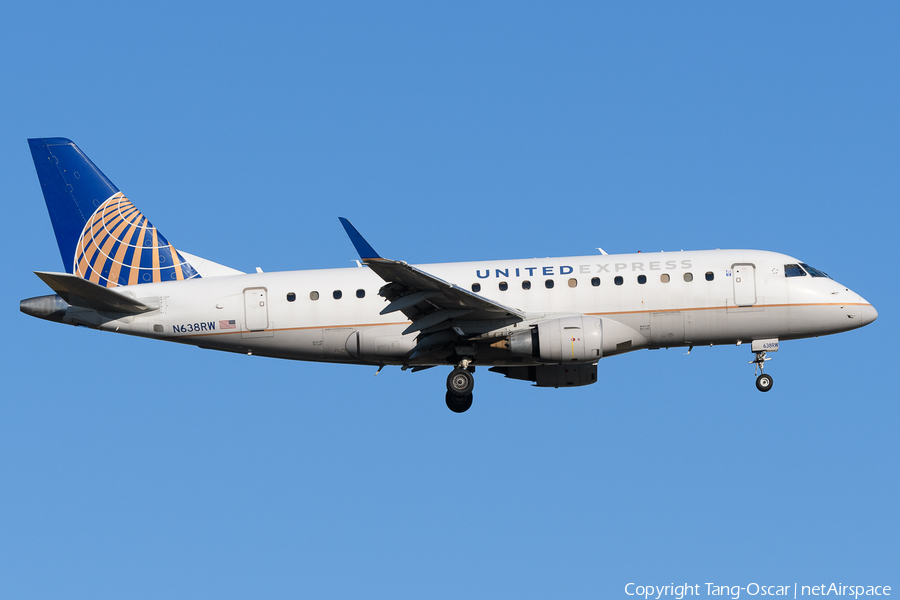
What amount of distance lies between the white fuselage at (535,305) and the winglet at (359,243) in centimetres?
429

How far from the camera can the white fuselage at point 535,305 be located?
28891 mm

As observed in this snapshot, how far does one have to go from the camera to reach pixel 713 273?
1148 inches

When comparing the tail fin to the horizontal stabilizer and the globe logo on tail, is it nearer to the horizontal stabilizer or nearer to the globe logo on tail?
the globe logo on tail

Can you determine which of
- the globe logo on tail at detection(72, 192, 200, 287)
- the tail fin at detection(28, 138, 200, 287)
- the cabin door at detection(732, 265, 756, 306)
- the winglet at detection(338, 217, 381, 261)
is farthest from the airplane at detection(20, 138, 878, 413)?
the winglet at detection(338, 217, 381, 261)

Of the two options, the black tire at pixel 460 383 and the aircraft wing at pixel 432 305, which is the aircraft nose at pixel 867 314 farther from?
the black tire at pixel 460 383

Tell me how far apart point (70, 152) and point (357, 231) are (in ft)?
42.6

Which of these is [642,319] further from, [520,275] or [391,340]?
[391,340]

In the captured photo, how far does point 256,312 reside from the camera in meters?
29.7

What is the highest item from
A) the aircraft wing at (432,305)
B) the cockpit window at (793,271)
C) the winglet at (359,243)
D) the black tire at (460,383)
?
the winglet at (359,243)

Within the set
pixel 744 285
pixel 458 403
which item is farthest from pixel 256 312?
pixel 744 285

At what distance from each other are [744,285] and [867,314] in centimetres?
411

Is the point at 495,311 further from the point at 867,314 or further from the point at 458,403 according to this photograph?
the point at 867,314

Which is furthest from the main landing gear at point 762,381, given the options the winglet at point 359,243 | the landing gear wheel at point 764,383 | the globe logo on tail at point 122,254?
the globe logo on tail at point 122,254

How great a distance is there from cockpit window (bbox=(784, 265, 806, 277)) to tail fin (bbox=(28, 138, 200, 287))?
1867 cm
